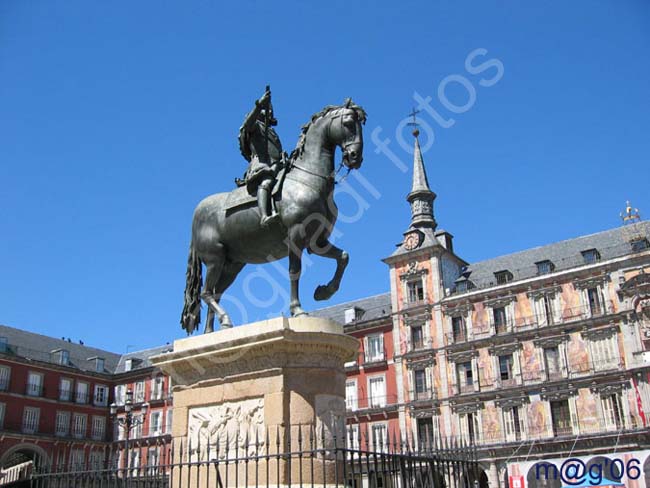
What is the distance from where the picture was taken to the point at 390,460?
258 inches

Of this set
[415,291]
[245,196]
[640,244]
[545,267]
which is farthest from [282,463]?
[415,291]

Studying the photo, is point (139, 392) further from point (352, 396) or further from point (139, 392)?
point (352, 396)

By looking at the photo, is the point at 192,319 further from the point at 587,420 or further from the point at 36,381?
the point at 36,381

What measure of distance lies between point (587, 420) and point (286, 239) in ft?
107

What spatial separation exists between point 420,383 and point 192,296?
34.5 metres

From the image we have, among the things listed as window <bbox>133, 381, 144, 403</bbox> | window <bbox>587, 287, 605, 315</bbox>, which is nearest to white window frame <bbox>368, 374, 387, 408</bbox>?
window <bbox>587, 287, 605, 315</bbox>

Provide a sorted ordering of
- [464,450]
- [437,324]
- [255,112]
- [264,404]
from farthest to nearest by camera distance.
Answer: [437,324]
[255,112]
[464,450]
[264,404]

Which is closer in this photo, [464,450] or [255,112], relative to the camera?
[464,450]

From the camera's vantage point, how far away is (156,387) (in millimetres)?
52688

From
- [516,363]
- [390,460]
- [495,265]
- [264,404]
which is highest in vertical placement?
[495,265]

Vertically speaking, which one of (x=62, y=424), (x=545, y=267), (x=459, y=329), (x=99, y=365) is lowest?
(x=62, y=424)

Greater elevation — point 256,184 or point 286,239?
point 256,184

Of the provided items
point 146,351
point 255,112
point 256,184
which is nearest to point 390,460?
point 256,184

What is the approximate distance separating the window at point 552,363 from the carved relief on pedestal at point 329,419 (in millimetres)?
32762
